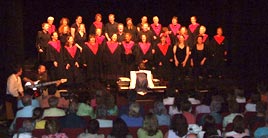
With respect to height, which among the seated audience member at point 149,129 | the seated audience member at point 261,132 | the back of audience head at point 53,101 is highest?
the back of audience head at point 53,101

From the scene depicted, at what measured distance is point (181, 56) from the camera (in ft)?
48.3

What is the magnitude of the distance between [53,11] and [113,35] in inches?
141

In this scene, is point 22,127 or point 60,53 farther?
point 60,53

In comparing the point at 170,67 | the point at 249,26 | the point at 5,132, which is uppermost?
the point at 249,26

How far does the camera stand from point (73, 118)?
857 cm

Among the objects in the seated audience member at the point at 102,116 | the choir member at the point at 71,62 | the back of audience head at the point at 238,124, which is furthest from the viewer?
the choir member at the point at 71,62

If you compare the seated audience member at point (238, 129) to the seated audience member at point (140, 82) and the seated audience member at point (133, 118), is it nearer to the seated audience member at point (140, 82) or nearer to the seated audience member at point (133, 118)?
the seated audience member at point (133, 118)

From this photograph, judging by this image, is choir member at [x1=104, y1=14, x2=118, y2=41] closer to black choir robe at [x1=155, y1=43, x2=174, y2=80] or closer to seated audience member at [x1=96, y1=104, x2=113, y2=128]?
black choir robe at [x1=155, y1=43, x2=174, y2=80]

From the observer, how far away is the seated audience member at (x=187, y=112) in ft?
28.5

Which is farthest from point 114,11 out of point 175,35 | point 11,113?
point 11,113

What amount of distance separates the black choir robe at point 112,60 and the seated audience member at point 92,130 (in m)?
6.87

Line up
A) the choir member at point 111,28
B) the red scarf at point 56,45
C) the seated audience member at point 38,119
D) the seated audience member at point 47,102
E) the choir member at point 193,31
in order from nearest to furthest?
1. the seated audience member at point 38,119
2. the seated audience member at point 47,102
3. the red scarf at point 56,45
4. the choir member at point 111,28
5. the choir member at point 193,31

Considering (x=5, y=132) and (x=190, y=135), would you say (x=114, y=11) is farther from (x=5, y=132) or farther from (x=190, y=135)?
(x=190, y=135)

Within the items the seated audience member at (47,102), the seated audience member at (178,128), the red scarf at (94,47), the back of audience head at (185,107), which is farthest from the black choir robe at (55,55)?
the seated audience member at (178,128)
